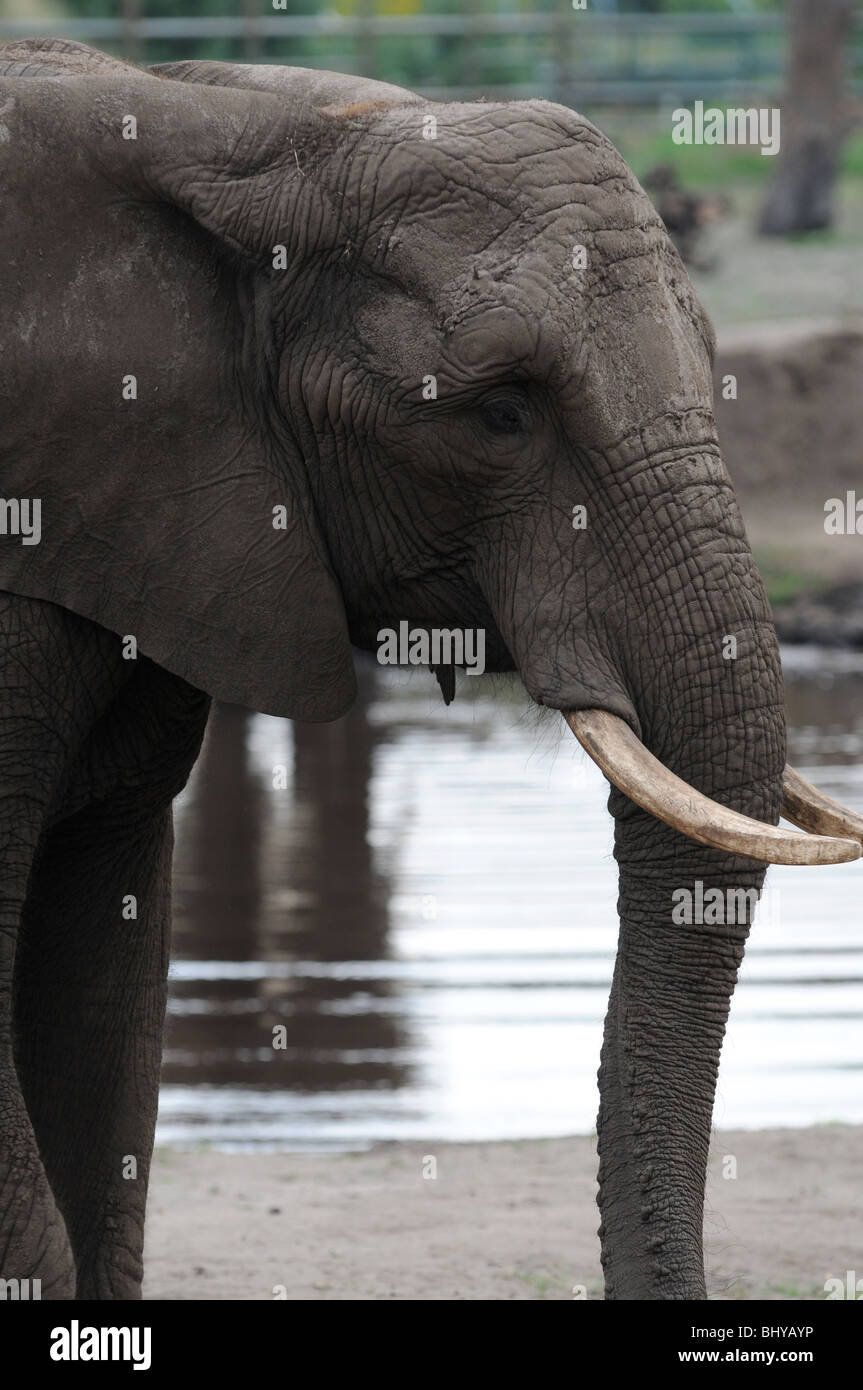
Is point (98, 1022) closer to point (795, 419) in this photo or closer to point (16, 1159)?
point (16, 1159)

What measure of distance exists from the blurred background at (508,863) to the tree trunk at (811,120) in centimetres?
3

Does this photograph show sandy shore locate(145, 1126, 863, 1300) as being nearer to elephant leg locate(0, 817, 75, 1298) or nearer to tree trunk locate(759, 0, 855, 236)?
elephant leg locate(0, 817, 75, 1298)

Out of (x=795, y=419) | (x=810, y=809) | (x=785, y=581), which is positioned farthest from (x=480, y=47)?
(x=810, y=809)

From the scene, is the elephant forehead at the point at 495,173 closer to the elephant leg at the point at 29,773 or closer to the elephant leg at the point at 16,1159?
the elephant leg at the point at 29,773

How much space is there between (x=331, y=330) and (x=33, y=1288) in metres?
1.62

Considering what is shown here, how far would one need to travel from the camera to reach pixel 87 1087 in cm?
455

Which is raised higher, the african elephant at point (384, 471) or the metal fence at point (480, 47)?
the metal fence at point (480, 47)

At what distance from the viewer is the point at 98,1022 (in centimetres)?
452

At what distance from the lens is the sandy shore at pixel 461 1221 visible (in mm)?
5574

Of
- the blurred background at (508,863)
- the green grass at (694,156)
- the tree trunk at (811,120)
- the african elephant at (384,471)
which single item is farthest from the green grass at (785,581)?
the african elephant at (384,471)

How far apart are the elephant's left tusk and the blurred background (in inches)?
15.9

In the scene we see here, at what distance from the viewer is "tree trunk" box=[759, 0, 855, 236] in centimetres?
2359

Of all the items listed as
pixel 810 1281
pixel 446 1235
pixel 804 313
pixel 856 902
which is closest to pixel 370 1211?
pixel 446 1235

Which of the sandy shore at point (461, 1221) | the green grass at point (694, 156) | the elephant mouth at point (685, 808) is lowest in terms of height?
the sandy shore at point (461, 1221)
